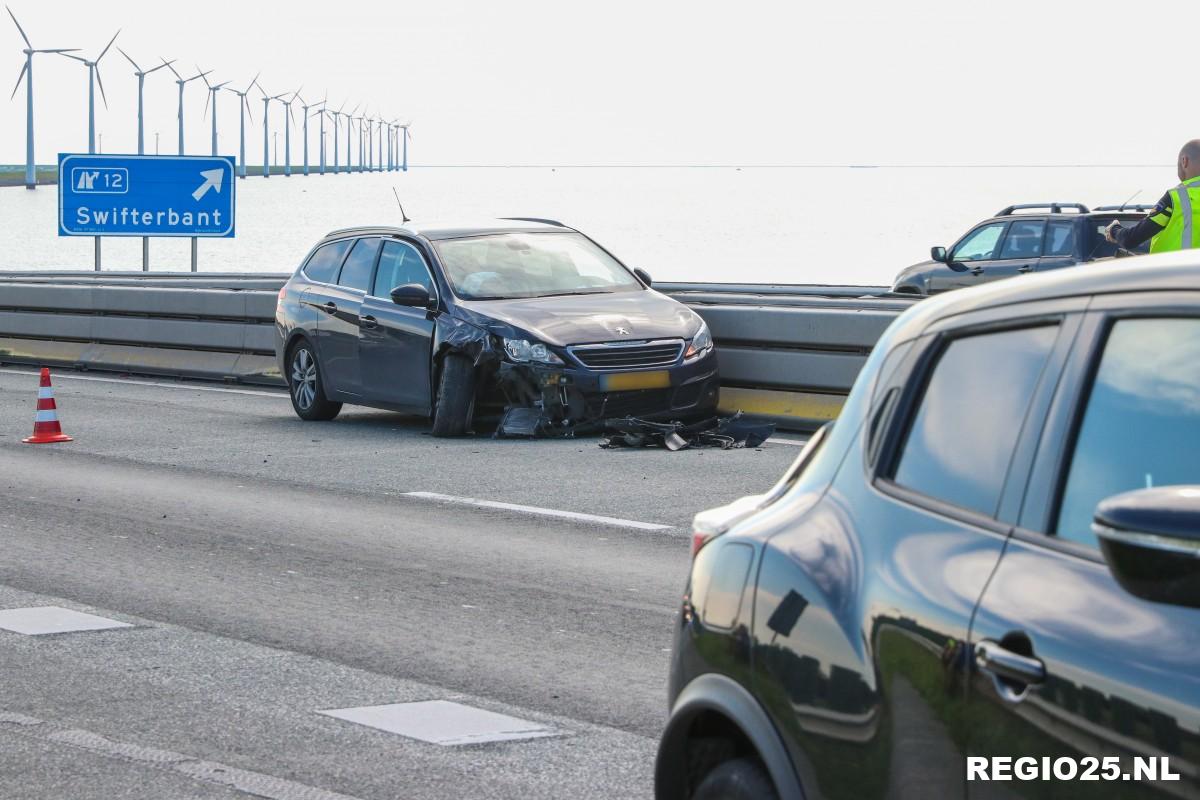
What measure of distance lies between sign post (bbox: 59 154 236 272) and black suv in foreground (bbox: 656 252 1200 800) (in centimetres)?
2720

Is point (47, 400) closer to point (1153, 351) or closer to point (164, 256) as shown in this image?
point (1153, 351)

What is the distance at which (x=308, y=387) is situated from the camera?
642 inches

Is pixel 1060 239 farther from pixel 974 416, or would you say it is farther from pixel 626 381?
pixel 974 416

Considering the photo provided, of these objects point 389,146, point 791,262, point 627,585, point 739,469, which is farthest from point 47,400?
point 389,146

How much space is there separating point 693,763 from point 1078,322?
1.12 m

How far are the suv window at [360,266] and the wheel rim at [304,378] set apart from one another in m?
0.69

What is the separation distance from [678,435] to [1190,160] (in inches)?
153

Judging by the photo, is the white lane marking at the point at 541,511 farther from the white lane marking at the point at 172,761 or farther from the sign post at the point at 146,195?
the sign post at the point at 146,195

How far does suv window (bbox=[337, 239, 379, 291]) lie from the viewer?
1592 centimetres

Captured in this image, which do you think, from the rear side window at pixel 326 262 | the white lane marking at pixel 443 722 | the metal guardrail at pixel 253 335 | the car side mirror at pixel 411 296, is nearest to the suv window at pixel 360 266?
the rear side window at pixel 326 262

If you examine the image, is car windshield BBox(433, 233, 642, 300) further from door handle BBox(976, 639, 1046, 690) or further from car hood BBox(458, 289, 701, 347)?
door handle BBox(976, 639, 1046, 690)

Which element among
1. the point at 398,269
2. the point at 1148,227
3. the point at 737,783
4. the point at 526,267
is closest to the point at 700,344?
the point at 526,267

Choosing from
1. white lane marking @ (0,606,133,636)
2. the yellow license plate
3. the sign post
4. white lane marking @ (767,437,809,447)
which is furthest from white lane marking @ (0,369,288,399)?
white lane marking @ (0,606,133,636)

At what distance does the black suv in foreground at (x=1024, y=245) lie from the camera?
960 inches
